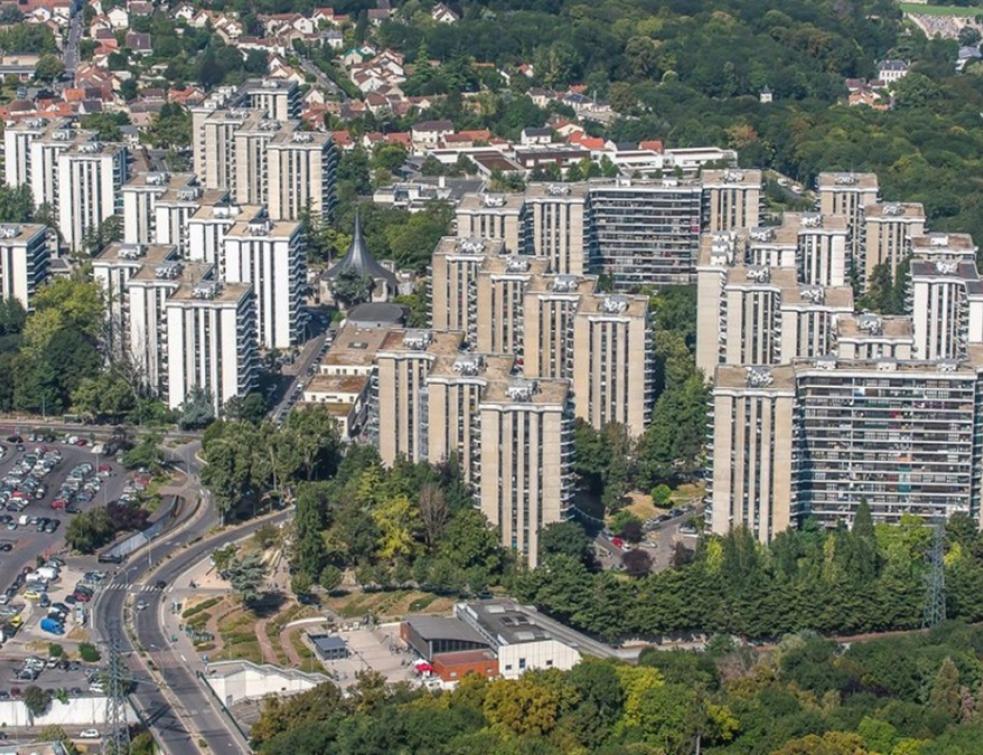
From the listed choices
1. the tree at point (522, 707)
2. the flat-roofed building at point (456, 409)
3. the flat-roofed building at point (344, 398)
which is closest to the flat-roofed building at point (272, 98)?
the flat-roofed building at point (344, 398)

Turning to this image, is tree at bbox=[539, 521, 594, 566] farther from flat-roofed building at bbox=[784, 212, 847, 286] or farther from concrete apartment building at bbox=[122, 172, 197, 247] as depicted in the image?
concrete apartment building at bbox=[122, 172, 197, 247]

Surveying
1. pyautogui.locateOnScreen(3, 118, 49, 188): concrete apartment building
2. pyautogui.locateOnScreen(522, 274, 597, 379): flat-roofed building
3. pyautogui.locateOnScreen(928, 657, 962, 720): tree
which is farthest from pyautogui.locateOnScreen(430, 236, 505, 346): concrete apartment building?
Result: pyautogui.locateOnScreen(928, 657, 962, 720): tree

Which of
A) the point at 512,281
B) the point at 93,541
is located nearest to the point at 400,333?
the point at 512,281

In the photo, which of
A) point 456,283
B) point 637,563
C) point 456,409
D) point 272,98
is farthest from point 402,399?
point 272,98

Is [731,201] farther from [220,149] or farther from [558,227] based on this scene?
[220,149]

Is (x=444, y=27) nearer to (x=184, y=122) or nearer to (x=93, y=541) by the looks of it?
(x=184, y=122)

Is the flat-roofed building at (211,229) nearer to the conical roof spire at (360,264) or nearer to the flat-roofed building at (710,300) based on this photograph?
the conical roof spire at (360,264)

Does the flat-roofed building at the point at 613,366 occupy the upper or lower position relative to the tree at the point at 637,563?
upper
